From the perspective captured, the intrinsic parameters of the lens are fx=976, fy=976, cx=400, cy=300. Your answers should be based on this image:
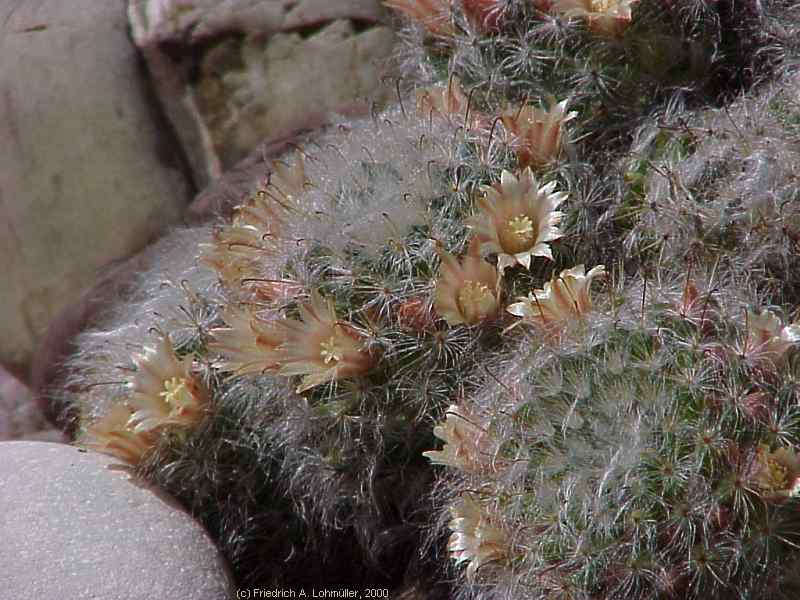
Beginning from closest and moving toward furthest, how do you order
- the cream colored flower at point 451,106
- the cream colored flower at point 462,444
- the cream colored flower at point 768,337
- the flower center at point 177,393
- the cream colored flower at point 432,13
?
the cream colored flower at point 768,337 < the cream colored flower at point 462,444 < the flower center at point 177,393 < the cream colored flower at point 451,106 < the cream colored flower at point 432,13

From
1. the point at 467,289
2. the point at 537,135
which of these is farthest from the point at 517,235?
the point at 537,135

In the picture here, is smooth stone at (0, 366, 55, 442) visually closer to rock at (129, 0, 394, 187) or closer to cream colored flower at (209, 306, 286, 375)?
rock at (129, 0, 394, 187)

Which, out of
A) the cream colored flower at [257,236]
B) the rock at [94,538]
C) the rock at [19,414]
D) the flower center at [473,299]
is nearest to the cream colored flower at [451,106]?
the cream colored flower at [257,236]

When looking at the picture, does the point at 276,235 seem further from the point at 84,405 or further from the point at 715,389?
the point at 715,389

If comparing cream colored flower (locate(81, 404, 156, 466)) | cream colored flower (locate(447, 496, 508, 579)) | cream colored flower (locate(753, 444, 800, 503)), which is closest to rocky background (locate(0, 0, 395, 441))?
cream colored flower (locate(81, 404, 156, 466))

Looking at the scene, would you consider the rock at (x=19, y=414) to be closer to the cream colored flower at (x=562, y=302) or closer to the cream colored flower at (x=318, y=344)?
the cream colored flower at (x=318, y=344)

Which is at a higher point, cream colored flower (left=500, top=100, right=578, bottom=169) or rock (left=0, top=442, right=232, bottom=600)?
cream colored flower (left=500, top=100, right=578, bottom=169)

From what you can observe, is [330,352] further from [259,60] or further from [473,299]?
[259,60]
